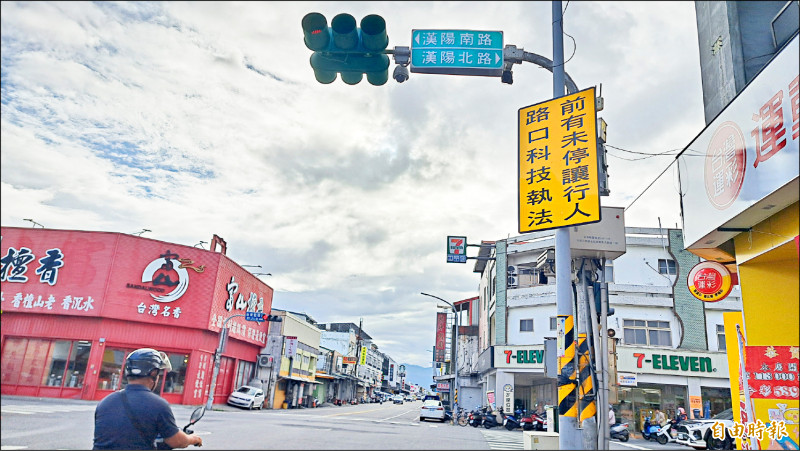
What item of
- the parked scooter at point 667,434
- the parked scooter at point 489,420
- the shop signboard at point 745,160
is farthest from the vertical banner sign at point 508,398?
the shop signboard at point 745,160

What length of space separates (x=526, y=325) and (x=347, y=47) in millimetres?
29298

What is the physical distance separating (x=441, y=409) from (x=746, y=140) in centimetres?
2540

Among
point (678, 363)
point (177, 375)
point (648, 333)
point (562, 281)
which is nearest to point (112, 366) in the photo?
point (177, 375)

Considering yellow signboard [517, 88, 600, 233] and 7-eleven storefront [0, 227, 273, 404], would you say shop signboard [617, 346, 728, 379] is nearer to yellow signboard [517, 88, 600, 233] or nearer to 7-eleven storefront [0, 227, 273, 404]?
7-eleven storefront [0, 227, 273, 404]

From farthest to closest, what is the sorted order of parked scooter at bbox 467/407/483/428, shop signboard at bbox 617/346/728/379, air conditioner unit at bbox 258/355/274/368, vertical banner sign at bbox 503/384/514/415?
air conditioner unit at bbox 258/355/274/368
vertical banner sign at bbox 503/384/514/415
shop signboard at bbox 617/346/728/379
parked scooter at bbox 467/407/483/428

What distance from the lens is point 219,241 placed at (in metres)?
33.1

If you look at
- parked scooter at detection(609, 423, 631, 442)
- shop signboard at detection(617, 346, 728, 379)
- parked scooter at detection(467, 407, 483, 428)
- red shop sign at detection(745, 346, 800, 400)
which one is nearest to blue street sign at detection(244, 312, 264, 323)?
parked scooter at detection(467, 407, 483, 428)

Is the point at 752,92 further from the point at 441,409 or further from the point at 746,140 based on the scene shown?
the point at 441,409

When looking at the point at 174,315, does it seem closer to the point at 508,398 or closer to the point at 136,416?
the point at 508,398

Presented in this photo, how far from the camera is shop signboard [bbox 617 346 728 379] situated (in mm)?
28688

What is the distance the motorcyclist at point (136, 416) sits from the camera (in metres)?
3.88

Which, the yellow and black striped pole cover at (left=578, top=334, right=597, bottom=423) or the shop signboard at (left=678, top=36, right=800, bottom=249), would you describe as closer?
the yellow and black striped pole cover at (left=578, top=334, right=597, bottom=423)

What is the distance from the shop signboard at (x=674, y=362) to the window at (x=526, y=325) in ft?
18.3

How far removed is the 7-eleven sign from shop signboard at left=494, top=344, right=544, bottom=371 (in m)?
6.49
